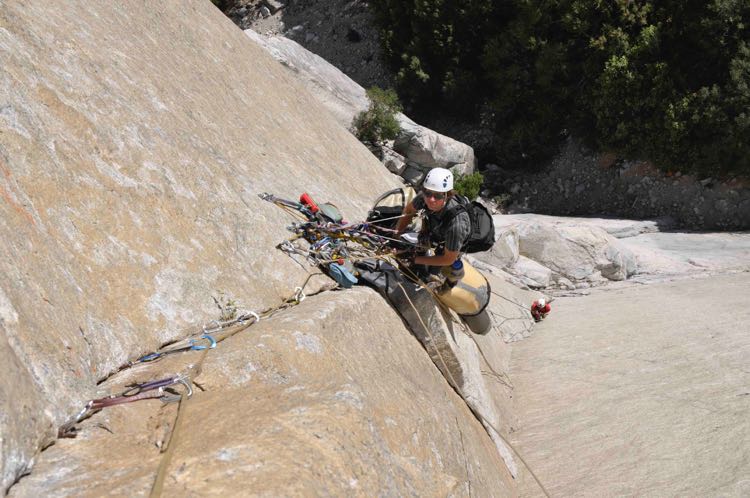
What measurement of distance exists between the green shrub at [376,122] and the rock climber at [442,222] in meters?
13.5

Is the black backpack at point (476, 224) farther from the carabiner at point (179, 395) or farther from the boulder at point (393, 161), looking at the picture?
the boulder at point (393, 161)

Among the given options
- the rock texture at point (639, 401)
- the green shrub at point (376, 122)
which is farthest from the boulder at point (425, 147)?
the rock texture at point (639, 401)

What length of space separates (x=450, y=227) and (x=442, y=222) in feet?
0.59

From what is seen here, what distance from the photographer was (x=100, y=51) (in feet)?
20.7

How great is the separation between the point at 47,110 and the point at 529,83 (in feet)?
71.2

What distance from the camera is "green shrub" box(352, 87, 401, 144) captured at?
19.6 metres

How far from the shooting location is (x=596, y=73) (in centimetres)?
2217

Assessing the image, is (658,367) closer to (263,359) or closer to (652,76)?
(263,359)

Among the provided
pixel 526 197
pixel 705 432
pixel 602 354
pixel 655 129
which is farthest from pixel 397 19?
pixel 705 432

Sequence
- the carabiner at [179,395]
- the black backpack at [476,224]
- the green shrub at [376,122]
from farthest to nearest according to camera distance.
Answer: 1. the green shrub at [376,122]
2. the black backpack at [476,224]
3. the carabiner at [179,395]

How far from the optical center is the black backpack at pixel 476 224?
6.20 m

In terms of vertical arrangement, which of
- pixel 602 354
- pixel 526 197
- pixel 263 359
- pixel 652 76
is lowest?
pixel 526 197

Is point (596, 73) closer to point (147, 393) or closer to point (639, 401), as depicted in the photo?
point (639, 401)

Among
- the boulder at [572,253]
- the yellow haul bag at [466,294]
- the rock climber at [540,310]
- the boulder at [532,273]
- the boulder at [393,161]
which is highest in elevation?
the yellow haul bag at [466,294]
